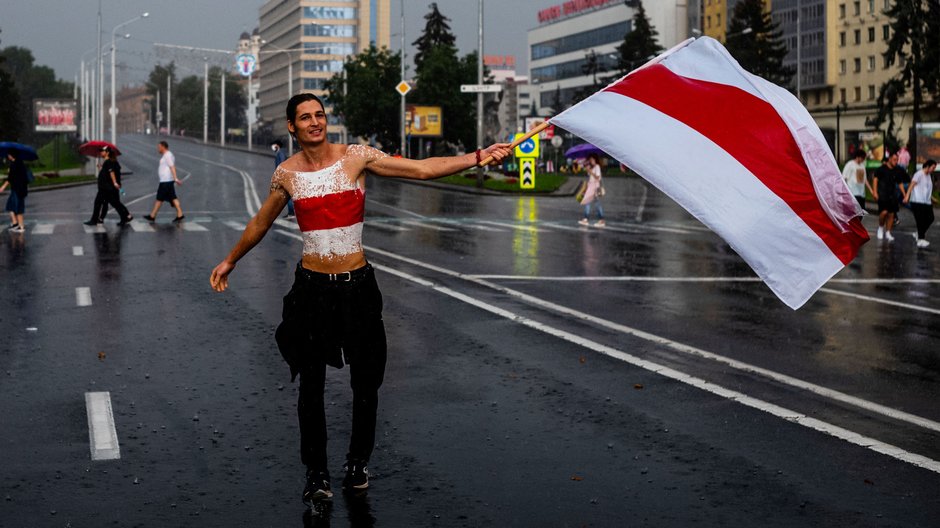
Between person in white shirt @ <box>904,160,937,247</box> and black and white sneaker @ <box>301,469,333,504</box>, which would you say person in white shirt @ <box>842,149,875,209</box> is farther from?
black and white sneaker @ <box>301,469,333,504</box>

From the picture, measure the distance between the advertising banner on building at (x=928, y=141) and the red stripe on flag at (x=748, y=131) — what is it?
4959 centimetres

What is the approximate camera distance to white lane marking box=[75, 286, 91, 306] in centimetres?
→ 1416

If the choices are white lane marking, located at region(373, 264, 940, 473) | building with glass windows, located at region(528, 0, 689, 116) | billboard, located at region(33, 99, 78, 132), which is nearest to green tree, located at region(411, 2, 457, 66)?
building with glass windows, located at region(528, 0, 689, 116)

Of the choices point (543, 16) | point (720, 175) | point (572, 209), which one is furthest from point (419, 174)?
point (543, 16)

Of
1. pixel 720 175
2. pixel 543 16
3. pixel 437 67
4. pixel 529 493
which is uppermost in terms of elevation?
pixel 543 16

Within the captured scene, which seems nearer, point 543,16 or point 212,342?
point 212,342

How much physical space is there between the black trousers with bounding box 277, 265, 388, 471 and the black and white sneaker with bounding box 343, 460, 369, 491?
3 centimetres

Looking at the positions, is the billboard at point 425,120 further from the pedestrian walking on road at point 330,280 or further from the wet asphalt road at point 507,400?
the pedestrian walking on road at point 330,280

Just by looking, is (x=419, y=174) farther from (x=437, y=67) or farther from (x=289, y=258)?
(x=437, y=67)

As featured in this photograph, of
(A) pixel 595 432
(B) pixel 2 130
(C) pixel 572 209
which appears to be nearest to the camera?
(A) pixel 595 432

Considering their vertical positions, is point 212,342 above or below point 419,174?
below

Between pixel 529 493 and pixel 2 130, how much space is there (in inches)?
3603

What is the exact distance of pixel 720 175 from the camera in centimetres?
627

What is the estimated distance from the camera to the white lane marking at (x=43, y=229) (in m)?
25.4
